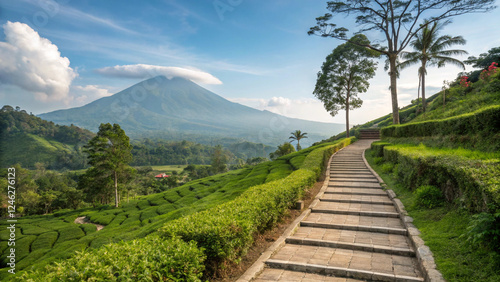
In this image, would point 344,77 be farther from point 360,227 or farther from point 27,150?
point 27,150

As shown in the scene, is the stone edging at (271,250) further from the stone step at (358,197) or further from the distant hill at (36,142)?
the distant hill at (36,142)

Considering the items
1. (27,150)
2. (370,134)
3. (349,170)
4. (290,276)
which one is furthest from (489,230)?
(27,150)

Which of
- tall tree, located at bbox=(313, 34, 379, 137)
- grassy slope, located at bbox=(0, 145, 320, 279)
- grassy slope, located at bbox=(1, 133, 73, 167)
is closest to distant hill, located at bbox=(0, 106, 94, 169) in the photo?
grassy slope, located at bbox=(1, 133, 73, 167)

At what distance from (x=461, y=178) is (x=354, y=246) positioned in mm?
2296

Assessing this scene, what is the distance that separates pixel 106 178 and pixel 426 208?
1371 inches

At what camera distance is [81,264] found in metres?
2.71

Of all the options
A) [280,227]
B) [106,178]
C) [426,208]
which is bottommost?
[106,178]

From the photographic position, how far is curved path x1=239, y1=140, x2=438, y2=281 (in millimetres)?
4043

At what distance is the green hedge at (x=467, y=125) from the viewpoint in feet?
20.6

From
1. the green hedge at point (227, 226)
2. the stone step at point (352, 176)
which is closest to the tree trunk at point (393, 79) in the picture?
the stone step at point (352, 176)

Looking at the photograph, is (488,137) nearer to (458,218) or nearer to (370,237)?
(458,218)

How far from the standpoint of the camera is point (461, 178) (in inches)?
180

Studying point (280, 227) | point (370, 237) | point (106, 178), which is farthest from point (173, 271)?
point (106, 178)

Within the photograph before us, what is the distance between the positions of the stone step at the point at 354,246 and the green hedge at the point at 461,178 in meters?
1.33
